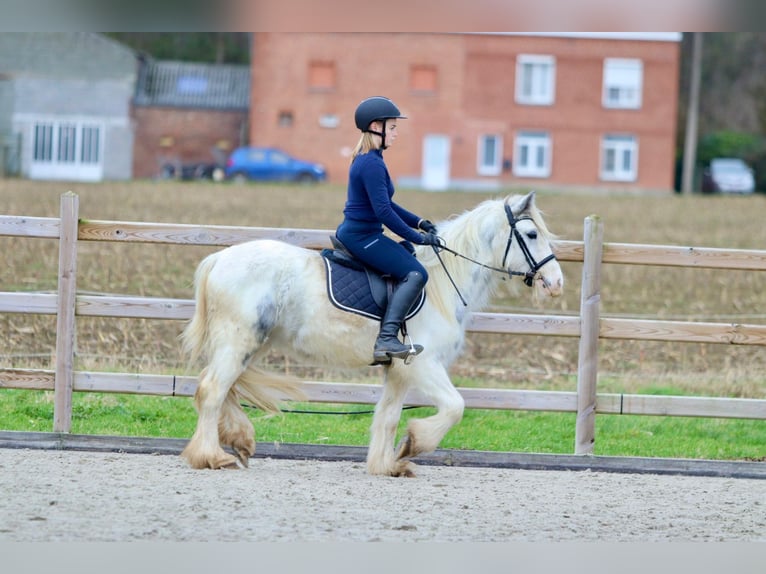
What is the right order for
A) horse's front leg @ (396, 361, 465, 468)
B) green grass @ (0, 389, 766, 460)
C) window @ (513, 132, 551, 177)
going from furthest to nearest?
window @ (513, 132, 551, 177) < green grass @ (0, 389, 766, 460) < horse's front leg @ (396, 361, 465, 468)

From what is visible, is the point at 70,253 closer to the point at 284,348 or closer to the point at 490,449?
the point at 284,348

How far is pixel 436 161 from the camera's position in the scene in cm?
5425

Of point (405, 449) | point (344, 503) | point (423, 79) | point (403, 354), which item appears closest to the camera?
point (344, 503)

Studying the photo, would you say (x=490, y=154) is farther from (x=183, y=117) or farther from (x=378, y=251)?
(x=378, y=251)

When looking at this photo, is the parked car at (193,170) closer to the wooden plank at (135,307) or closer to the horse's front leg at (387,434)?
the wooden plank at (135,307)

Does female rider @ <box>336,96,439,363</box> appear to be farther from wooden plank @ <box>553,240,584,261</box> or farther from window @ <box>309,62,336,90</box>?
window @ <box>309,62,336,90</box>

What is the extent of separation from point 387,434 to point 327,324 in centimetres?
82

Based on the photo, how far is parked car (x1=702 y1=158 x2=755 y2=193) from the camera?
50750 mm

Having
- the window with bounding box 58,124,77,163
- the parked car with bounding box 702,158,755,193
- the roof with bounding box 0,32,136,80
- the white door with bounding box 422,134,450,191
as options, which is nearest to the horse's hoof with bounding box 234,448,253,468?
the parked car with bounding box 702,158,755,193

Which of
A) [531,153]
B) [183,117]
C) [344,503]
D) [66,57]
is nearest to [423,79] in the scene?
[531,153]

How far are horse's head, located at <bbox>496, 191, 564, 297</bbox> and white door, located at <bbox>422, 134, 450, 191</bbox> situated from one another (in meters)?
46.0

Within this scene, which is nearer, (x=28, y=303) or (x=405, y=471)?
(x=405, y=471)

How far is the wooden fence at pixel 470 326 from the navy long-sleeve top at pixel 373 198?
0.87 meters

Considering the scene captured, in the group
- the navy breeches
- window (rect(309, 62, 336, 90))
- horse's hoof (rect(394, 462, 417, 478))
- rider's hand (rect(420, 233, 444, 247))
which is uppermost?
window (rect(309, 62, 336, 90))
